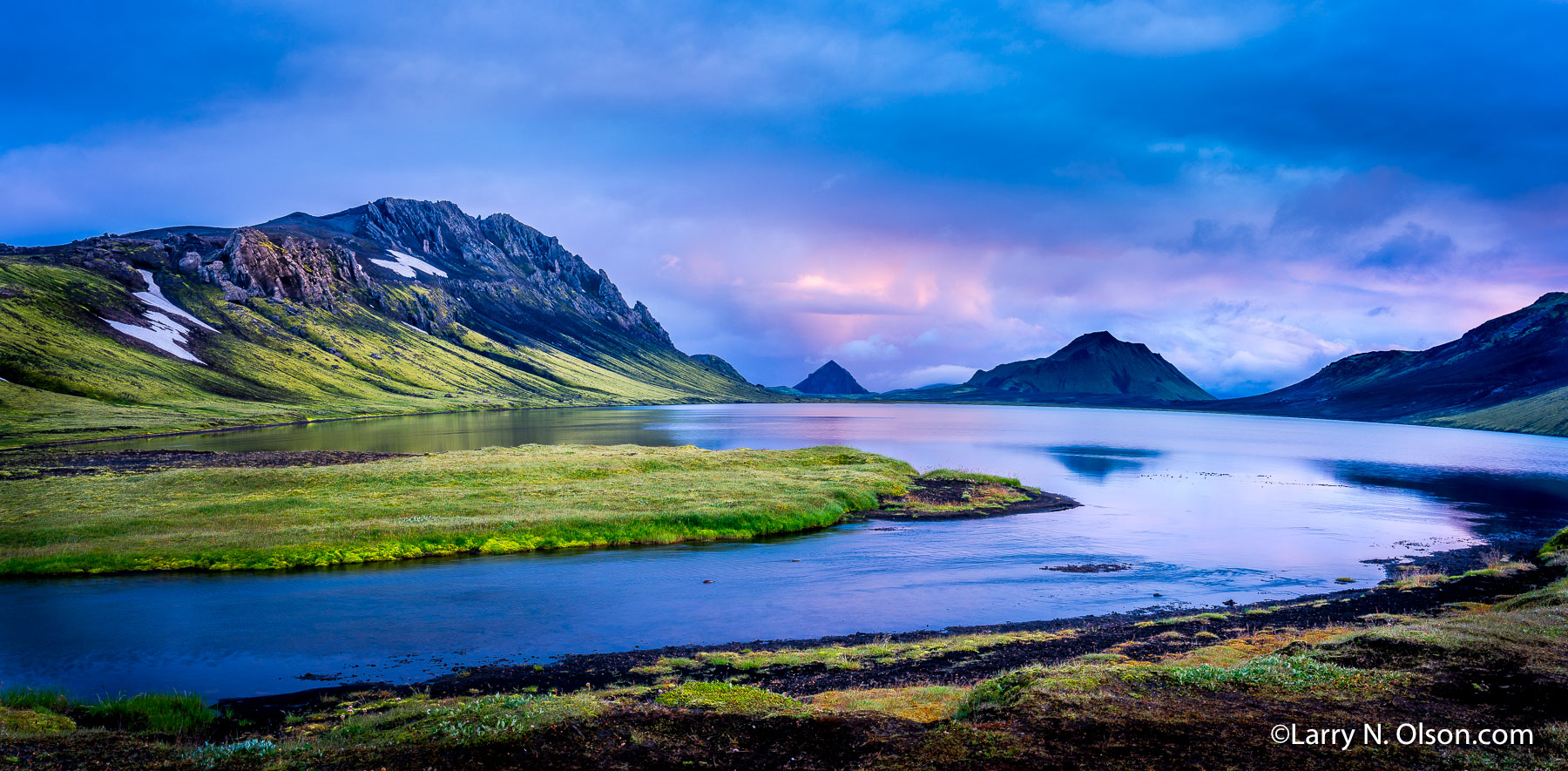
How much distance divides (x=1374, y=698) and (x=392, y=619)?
124ft

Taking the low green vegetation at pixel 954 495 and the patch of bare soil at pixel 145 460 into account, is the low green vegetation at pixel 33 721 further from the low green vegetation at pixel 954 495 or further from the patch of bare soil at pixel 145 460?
the patch of bare soil at pixel 145 460

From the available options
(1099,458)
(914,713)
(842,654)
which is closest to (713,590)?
(842,654)

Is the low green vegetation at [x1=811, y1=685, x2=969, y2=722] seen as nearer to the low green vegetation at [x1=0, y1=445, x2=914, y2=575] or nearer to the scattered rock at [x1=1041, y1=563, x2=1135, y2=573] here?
the scattered rock at [x1=1041, y1=563, x2=1135, y2=573]

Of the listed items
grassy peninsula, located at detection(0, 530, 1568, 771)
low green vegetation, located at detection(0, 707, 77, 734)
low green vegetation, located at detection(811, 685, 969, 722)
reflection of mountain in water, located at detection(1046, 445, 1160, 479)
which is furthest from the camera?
reflection of mountain in water, located at detection(1046, 445, 1160, 479)

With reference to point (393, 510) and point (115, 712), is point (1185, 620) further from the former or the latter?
point (393, 510)

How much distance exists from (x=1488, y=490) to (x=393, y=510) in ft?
427

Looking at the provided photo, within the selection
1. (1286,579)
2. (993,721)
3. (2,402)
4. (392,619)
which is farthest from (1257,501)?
(2,402)

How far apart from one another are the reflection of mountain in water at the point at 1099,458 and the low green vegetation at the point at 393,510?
149ft

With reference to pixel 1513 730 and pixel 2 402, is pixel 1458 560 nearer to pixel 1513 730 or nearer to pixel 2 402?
pixel 1513 730

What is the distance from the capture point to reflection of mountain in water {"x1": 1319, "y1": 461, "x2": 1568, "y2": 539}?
67500mm

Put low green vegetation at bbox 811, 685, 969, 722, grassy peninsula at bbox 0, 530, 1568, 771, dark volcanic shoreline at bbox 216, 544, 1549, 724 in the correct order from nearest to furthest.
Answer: grassy peninsula at bbox 0, 530, 1568, 771, low green vegetation at bbox 811, 685, 969, 722, dark volcanic shoreline at bbox 216, 544, 1549, 724

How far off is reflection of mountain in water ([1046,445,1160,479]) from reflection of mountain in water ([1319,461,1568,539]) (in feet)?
95.4

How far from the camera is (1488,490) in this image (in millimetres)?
93938

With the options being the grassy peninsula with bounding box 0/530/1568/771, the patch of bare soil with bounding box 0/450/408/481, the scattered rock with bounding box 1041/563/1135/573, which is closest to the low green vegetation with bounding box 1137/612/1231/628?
the grassy peninsula with bounding box 0/530/1568/771
